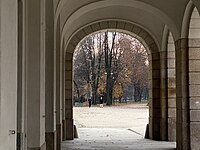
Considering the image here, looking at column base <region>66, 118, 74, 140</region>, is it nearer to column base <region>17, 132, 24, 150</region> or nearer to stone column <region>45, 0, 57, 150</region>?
stone column <region>45, 0, 57, 150</region>

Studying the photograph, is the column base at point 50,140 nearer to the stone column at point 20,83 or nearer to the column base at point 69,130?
the stone column at point 20,83

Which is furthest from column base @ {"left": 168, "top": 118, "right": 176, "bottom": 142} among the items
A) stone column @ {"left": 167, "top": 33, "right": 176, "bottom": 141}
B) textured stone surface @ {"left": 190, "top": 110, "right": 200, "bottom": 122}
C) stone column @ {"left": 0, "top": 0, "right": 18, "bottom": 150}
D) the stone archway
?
stone column @ {"left": 0, "top": 0, "right": 18, "bottom": 150}

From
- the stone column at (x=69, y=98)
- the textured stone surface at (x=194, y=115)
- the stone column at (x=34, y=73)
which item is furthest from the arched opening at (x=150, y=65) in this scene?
the stone column at (x=34, y=73)

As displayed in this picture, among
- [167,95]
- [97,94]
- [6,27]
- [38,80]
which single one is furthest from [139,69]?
[6,27]

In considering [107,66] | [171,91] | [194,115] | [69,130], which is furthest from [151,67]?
[107,66]

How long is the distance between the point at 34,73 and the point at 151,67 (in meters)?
11.1

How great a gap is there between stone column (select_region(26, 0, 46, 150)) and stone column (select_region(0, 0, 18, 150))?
2.57 m

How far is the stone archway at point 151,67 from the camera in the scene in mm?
16875

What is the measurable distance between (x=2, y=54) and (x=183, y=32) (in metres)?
9.71

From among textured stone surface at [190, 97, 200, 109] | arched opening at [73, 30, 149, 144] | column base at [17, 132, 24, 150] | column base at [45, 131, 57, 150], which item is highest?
arched opening at [73, 30, 149, 144]

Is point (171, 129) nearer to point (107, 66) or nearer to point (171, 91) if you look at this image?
point (171, 91)

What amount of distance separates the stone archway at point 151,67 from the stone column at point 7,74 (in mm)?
13228

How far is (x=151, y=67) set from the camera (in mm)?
17172

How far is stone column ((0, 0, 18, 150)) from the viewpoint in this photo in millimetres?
3266
